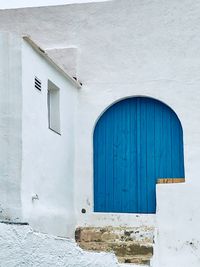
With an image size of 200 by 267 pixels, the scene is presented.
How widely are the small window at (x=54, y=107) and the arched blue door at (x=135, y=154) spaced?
3.72 ft

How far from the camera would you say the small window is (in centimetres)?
1162

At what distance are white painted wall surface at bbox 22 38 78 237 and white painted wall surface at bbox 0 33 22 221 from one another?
139mm

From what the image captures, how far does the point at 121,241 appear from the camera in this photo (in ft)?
36.7

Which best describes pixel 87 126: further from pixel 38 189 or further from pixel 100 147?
pixel 38 189

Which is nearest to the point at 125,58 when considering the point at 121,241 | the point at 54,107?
the point at 54,107

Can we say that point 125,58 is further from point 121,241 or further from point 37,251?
point 37,251

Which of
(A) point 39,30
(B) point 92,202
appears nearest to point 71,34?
(A) point 39,30

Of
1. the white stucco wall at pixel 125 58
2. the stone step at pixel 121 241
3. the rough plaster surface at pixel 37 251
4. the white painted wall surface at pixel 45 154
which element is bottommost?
the stone step at pixel 121 241

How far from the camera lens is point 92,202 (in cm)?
1213

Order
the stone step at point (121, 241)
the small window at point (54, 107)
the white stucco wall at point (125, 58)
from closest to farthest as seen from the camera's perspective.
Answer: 1. the stone step at point (121, 241)
2. the small window at point (54, 107)
3. the white stucco wall at point (125, 58)

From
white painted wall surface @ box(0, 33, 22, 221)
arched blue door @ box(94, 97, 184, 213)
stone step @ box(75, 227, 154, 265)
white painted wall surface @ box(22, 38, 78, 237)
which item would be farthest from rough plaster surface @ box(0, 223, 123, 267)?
arched blue door @ box(94, 97, 184, 213)

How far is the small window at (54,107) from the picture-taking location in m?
11.6

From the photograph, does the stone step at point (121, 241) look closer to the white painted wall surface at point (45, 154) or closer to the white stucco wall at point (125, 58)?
the white stucco wall at point (125, 58)

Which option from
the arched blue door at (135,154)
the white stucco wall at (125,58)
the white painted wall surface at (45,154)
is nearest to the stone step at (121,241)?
the white stucco wall at (125,58)
